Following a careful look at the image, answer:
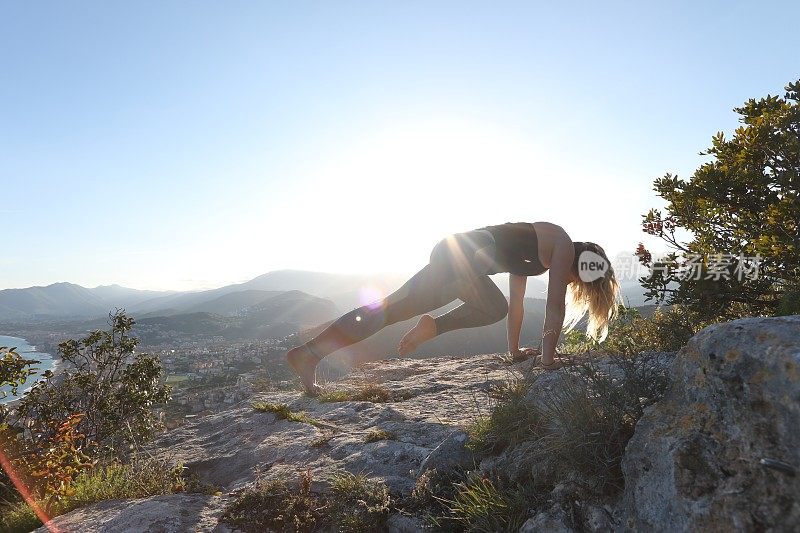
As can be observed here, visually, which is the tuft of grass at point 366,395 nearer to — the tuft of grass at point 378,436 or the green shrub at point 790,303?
the tuft of grass at point 378,436

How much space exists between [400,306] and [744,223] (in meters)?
5.23

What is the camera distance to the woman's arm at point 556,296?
4570mm

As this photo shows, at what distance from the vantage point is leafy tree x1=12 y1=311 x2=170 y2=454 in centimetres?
654

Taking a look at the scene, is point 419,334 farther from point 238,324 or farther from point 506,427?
point 238,324

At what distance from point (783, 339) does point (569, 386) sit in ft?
4.11

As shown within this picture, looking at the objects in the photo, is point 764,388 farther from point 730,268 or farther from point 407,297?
point 730,268

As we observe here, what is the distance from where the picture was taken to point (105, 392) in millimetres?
7316

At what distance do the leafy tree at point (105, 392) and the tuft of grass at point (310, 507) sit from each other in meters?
3.99

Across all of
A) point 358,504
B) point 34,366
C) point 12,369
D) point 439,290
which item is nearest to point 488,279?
point 439,290

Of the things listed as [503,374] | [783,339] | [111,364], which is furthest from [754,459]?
[111,364]

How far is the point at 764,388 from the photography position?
195 cm

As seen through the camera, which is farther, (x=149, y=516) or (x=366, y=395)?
(x=366, y=395)

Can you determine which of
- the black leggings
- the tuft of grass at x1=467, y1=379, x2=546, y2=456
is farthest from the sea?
the tuft of grass at x1=467, y1=379, x2=546, y2=456

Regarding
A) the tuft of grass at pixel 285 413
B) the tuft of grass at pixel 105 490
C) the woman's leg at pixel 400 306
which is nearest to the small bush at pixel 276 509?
the tuft of grass at pixel 105 490
